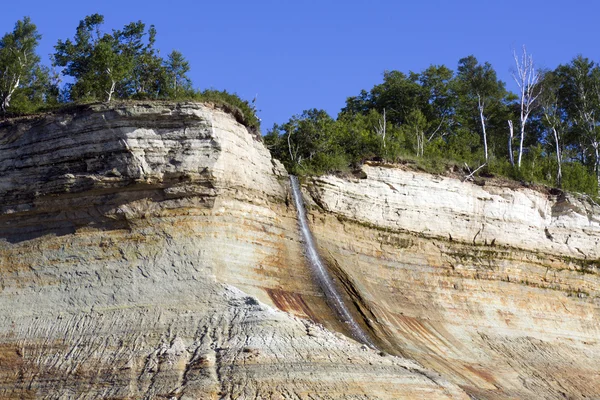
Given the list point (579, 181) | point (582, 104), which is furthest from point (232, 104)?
point (582, 104)

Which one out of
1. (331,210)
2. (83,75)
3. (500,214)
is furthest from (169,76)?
(500,214)

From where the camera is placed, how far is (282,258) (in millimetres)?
28828

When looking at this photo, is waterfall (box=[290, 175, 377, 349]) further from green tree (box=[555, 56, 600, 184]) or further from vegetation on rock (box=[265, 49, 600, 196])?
green tree (box=[555, 56, 600, 184])

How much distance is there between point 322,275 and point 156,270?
202 inches

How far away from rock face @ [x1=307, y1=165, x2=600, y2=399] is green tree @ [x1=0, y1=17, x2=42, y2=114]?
11842 millimetres

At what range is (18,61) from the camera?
120ft

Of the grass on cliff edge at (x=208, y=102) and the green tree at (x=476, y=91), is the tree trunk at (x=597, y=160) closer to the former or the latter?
the green tree at (x=476, y=91)

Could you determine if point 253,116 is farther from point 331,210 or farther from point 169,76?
point 169,76

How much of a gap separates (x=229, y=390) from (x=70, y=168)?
9.23 metres

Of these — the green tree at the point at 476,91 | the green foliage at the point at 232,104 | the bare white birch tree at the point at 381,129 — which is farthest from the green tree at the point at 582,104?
the green foliage at the point at 232,104

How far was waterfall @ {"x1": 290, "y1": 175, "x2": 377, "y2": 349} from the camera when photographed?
28.0 m

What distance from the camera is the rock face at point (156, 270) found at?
2412cm

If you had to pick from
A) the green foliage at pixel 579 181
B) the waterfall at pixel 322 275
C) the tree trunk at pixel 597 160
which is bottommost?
the waterfall at pixel 322 275

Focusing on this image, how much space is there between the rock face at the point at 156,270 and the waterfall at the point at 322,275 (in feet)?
1.41
